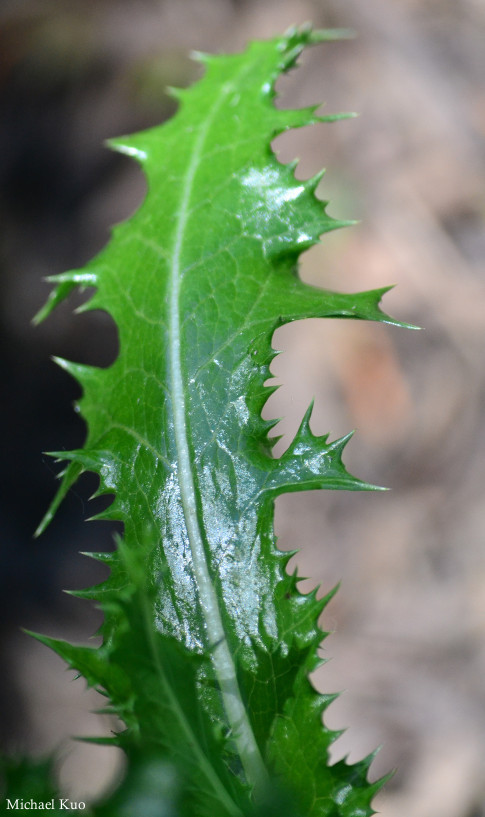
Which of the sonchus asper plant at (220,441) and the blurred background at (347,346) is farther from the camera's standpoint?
the blurred background at (347,346)

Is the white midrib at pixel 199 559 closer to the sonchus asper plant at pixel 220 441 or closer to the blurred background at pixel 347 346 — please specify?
the sonchus asper plant at pixel 220 441

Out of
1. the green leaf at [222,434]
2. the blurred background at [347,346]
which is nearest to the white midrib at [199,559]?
the green leaf at [222,434]

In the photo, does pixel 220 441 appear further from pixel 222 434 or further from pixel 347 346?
pixel 347 346

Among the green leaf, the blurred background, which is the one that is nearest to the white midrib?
the green leaf

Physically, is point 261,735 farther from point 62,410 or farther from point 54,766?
point 62,410

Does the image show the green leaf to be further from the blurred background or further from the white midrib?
the blurred background

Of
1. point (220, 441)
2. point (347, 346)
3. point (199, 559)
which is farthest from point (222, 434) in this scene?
point (347, 346)
